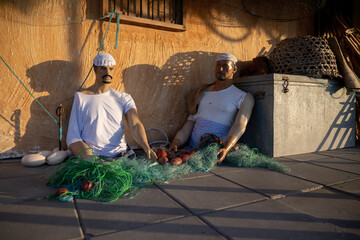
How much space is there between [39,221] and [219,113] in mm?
2224

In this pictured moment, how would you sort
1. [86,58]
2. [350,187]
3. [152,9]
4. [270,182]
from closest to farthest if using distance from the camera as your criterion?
[350,187] → [270,182] → [86,58] → [152,9]

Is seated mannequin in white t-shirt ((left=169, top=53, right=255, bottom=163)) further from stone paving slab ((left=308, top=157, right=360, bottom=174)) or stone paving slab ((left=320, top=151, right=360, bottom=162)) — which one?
stone paving slab ((left=320, top=151, right=360, bottom=162))

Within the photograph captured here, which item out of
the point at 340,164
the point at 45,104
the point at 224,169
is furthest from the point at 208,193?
the point at 45,104

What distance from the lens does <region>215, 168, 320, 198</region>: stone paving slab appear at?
1766mm

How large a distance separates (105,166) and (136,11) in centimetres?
240

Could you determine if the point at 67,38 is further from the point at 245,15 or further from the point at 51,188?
the point at 245,15

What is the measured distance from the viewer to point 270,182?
198 cm

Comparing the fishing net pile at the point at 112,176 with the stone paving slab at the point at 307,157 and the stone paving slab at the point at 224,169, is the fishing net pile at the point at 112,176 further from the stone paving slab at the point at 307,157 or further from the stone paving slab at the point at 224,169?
the stone paving slab at the point at 307,157

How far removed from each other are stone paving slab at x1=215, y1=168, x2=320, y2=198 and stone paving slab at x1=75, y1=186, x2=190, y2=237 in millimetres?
683

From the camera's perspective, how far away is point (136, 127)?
2.68 m

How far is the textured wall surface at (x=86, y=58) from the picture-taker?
8.87ft

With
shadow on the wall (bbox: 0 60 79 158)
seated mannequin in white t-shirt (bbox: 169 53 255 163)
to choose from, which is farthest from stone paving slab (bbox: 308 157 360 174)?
shadow on the wall (bbox: 0 60 79 158)

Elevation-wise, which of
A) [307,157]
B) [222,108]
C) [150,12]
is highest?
[150,12]

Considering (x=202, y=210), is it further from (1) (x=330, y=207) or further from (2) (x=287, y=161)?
(2) (x=287, y=161)
